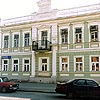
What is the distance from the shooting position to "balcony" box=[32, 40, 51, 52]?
27453 millimetres

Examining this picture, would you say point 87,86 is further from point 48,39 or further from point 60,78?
point 48,39

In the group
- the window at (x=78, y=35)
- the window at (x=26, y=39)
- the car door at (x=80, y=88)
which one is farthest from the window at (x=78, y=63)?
the car door at (x=80, y=88)

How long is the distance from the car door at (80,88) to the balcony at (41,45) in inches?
470

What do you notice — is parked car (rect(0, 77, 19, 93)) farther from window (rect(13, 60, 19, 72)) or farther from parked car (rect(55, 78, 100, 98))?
window (rect(13, 60, 19, 72))

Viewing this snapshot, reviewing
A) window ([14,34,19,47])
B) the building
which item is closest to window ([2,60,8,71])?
the building

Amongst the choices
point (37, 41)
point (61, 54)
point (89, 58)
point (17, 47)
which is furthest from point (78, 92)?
point (17, 47)

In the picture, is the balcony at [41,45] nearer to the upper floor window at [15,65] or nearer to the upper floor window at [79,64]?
the upper floor window at [79,64]

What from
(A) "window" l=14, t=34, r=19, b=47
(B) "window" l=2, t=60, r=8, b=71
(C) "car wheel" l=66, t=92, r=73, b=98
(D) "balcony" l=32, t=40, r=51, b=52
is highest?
(A) "window" l=14, t=34, r=19, b=47

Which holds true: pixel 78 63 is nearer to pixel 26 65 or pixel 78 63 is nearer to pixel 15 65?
pixel 26 65

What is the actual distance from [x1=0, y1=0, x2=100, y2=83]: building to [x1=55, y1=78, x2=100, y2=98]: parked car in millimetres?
9305

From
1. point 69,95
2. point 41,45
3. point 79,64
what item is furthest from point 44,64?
point 69,95

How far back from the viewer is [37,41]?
28.1 meters

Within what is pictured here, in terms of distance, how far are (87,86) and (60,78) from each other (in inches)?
467

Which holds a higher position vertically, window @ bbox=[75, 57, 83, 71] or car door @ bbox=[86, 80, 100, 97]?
window @ bbox=[75, 57, 83, 71]
